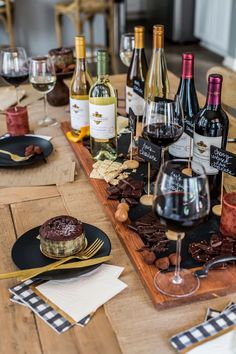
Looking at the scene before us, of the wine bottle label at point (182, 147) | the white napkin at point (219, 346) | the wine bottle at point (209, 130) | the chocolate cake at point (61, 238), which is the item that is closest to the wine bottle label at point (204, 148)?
the wine bottle at point (209, 130)

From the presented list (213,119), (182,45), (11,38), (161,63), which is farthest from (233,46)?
(213,119)

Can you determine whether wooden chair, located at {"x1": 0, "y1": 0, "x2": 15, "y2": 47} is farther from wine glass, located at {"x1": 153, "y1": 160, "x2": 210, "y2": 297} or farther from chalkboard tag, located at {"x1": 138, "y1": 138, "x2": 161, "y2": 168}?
wine glass, located at {"x1": 153, "y1": 160, "x2": 210, "y2": 297}

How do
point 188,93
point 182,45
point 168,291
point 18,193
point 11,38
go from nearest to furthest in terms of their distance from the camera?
1. point 168,291
2. point 18,193
3. point 188,93
4. point 11,38
5. point 182,45

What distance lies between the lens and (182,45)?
5383 millimetres

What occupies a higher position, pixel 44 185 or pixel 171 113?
pixel 171 113

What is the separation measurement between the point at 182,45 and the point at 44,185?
14.5ft

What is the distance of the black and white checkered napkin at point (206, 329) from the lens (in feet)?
2.56

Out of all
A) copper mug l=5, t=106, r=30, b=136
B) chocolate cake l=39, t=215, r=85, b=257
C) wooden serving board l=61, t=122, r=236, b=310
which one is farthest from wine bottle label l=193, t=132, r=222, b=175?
copper mug l=5, t=106, r=30, b=136

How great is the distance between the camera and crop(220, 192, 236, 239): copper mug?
39.6 inches

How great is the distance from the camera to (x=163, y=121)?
1162mm

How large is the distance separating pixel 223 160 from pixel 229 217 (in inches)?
4.9

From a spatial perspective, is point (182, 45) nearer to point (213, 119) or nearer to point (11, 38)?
point (11, 38)

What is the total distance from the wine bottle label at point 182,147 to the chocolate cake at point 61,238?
0.41 metres

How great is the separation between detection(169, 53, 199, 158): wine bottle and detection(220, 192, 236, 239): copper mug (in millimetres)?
248
